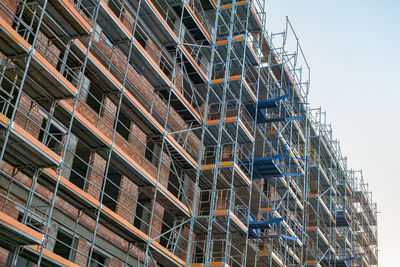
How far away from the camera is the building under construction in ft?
46.8

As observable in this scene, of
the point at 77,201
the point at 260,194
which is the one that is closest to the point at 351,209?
the point at 260,194

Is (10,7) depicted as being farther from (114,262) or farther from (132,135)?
(114,262)

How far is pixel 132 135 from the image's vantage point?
20.0 metres

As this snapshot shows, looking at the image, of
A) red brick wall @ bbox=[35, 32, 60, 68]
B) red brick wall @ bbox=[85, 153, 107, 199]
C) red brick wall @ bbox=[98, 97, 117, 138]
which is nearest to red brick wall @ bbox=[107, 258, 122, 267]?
red brick wall @ bbox=[85, 153, 107, 199]

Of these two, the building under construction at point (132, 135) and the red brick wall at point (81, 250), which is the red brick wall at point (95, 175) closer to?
the building under construction at point (132, 135)

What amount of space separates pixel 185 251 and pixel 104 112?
6.35 meters

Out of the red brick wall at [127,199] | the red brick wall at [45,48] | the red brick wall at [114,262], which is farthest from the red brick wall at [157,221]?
the red brick wall at [45,48]

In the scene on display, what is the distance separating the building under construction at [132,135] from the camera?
1426 cm

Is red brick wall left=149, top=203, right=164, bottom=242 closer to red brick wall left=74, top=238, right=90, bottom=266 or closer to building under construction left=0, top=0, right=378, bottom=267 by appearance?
building under construction left=0, top=0, right=378, bottom=267

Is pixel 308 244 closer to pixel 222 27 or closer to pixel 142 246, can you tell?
pixel 222 27

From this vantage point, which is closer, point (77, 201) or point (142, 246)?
point (77, 201)

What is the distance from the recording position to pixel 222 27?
28188 millimetres

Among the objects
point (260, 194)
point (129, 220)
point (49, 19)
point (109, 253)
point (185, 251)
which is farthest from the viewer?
point (260, 194)

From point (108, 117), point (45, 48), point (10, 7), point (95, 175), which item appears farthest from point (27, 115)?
point (108, 117)
